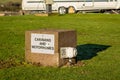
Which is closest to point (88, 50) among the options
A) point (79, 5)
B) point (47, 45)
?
point (47, 45)

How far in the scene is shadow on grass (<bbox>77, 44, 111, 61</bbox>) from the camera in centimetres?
1225

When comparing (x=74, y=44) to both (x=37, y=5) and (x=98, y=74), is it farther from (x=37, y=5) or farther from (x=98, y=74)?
(x=37, y=5)

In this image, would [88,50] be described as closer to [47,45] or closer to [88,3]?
[47,45]

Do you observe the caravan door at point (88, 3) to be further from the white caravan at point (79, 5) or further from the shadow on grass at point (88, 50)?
the shadow on grass at point (88, 50)

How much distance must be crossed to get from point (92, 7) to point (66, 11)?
315 centimetres

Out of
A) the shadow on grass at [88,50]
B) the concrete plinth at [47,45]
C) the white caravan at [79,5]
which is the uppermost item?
the concrete plinth at [47,45]

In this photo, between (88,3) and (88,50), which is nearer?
(88,50)

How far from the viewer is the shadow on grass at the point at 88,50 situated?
40.2 feet

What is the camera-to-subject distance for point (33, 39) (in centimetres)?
1069

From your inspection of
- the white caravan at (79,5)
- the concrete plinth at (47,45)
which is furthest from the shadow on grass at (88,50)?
the white caravan at (79,5)

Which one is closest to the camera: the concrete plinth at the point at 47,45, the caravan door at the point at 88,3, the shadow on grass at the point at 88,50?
the concrete plinth at the point at 47,45

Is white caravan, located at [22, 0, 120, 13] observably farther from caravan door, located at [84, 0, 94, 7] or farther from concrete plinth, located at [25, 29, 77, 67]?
concrete plinth, located at [25, 29, 77, 67]

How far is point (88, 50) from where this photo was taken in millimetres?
13516

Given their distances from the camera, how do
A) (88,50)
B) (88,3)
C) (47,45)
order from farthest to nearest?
→ (88,3) → (88,50) → (47,45)
